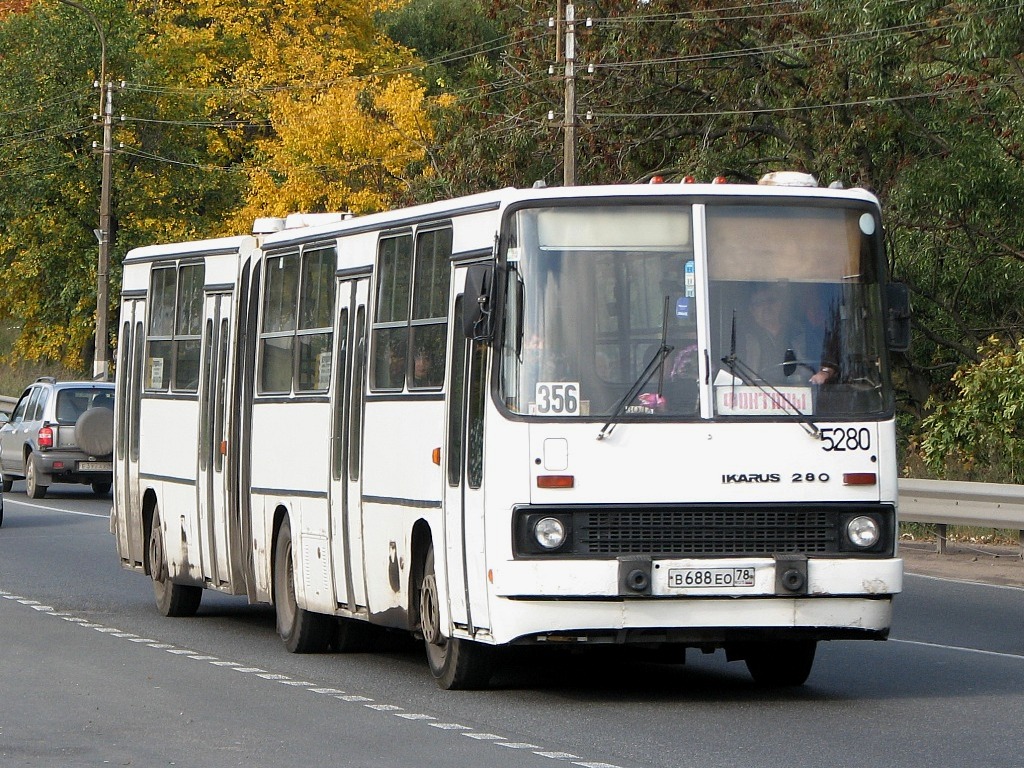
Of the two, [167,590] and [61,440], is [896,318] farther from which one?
[61,440]

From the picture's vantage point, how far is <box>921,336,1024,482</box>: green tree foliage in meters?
26.6

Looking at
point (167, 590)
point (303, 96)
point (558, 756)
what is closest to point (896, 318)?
point (558, 756)

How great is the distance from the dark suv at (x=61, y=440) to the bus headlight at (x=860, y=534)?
23.3 m

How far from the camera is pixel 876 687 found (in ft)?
39.7

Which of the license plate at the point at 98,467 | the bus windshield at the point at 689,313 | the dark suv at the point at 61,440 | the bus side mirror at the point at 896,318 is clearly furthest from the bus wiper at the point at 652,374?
the license plate at the point at 98,467

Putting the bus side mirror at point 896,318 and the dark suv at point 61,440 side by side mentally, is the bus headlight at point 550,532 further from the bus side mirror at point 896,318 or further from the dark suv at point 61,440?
the dark suv at point 61,440

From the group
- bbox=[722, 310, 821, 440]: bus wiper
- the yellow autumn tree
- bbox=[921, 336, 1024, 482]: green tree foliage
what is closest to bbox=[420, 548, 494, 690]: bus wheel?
bbox=[722, 310, 821, 440]: bus wiper

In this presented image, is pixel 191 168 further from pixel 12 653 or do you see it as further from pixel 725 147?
pixel 12 653

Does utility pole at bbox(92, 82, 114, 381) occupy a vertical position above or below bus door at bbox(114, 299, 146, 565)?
above

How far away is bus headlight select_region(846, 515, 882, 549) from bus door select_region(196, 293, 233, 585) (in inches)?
228

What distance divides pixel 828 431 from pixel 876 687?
5.92ft

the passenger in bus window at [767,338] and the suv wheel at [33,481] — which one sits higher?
the passenger in bus window at [767,338]

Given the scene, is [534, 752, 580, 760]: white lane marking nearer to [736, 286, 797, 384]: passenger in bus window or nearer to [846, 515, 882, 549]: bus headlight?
[846, 515, 882, 549]: bus headlight

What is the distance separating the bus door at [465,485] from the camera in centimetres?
1110
